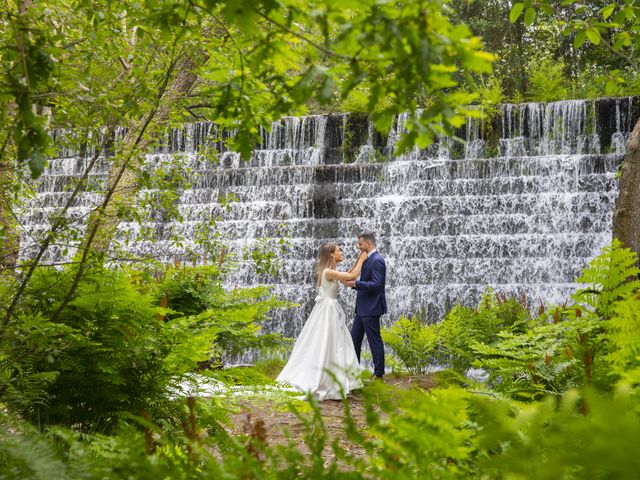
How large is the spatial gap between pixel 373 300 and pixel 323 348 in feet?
2.87

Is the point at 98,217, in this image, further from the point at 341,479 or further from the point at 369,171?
the point at 369,171

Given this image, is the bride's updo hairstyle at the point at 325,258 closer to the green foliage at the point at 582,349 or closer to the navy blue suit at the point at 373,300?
the navy blue suit at the point at 373,300

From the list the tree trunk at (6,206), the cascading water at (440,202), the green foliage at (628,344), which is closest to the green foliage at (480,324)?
the tree trunk at (6,206)

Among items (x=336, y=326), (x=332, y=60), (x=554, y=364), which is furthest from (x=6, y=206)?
(x=336, y=326)

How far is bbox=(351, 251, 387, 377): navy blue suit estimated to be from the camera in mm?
8312

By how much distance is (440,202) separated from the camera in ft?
51.4

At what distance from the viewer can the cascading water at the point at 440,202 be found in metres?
14.4

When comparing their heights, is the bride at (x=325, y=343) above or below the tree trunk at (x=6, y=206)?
below

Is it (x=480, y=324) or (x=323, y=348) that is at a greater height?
(x=480, y=324)

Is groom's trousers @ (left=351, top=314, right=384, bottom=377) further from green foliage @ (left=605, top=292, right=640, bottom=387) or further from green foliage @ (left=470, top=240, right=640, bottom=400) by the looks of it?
green foliage @ (left=605, top=292, right=640, bottom=387)

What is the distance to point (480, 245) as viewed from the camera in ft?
48.6

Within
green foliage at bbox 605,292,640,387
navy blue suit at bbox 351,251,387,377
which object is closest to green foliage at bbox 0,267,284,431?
green foliage at bbox 605,292,640,387

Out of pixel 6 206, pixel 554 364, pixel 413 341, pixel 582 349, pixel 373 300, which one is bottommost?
pixel 413 341

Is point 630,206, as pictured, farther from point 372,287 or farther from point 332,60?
point 332,60
